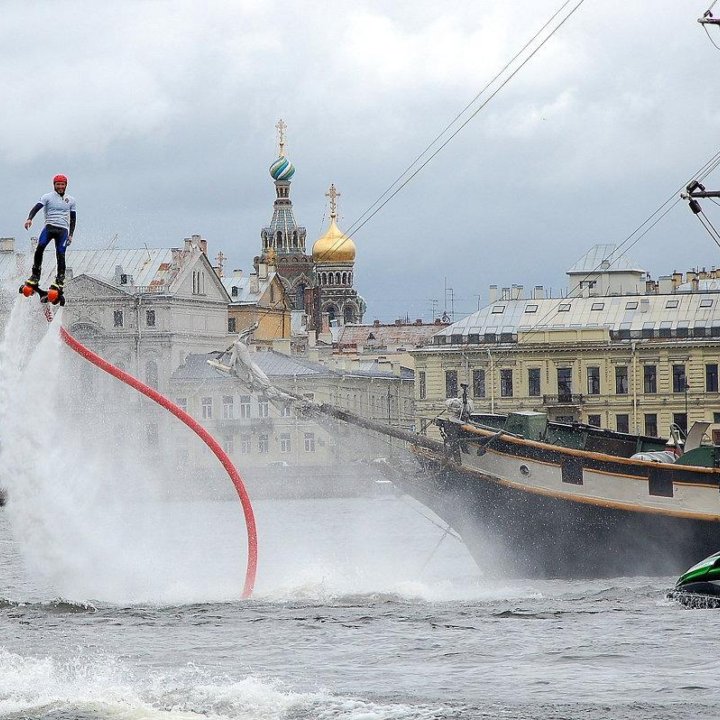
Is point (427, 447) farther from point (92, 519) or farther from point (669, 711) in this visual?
point (669, 711)

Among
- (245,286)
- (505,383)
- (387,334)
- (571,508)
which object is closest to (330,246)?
(387,334)

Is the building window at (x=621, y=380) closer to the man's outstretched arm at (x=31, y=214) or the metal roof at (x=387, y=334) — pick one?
the metal roof at (x=387, y=334)

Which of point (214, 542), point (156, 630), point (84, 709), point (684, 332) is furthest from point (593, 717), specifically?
point (684, 332)

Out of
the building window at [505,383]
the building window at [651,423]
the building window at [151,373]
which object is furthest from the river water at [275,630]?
the building window at [151,373]

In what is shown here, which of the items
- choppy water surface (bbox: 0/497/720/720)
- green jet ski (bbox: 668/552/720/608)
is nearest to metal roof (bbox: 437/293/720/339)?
choppy water surface (bbox: 0/497/720/720)

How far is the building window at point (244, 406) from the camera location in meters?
92.9

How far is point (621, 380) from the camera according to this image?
→ 82.9 m

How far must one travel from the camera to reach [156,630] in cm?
2773

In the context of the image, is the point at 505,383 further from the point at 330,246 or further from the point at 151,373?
the point at 330,246

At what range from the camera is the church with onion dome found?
164m

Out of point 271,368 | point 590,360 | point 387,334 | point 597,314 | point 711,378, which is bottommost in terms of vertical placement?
point 711,378

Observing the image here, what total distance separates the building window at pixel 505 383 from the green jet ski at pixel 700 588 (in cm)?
5478

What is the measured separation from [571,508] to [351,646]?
1016cm

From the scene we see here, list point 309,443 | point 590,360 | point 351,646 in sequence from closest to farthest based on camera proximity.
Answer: point 351,646 → point 590,360 → point 309,443
